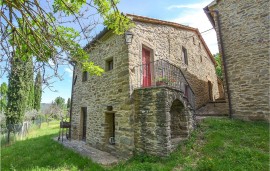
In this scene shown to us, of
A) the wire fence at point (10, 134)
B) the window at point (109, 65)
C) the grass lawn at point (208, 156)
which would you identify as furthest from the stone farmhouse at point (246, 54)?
the wire fence at point (10, 134)

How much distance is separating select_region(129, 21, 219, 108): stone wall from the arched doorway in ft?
6.62

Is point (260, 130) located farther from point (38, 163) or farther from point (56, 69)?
point (38, 163)

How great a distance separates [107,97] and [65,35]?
13.9 ft

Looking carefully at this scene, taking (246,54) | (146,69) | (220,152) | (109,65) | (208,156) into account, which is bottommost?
(208,156)

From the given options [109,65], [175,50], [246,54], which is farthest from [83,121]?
[246,54]

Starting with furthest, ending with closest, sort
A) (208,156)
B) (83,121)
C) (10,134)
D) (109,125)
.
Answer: (10,134)
(83,121)
(109,125)
(208,156)

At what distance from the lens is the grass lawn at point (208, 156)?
4062mm

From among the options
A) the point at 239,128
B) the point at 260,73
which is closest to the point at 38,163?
the point at 239,128

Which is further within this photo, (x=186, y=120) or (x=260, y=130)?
(x=186, y=120)

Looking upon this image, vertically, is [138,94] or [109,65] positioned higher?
[109,65]

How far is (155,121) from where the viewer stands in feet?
16.6

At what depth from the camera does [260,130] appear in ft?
17.4

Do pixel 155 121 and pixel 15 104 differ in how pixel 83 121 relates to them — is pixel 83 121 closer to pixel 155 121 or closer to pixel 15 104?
pixel 155 121

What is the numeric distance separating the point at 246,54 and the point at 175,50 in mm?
3723
